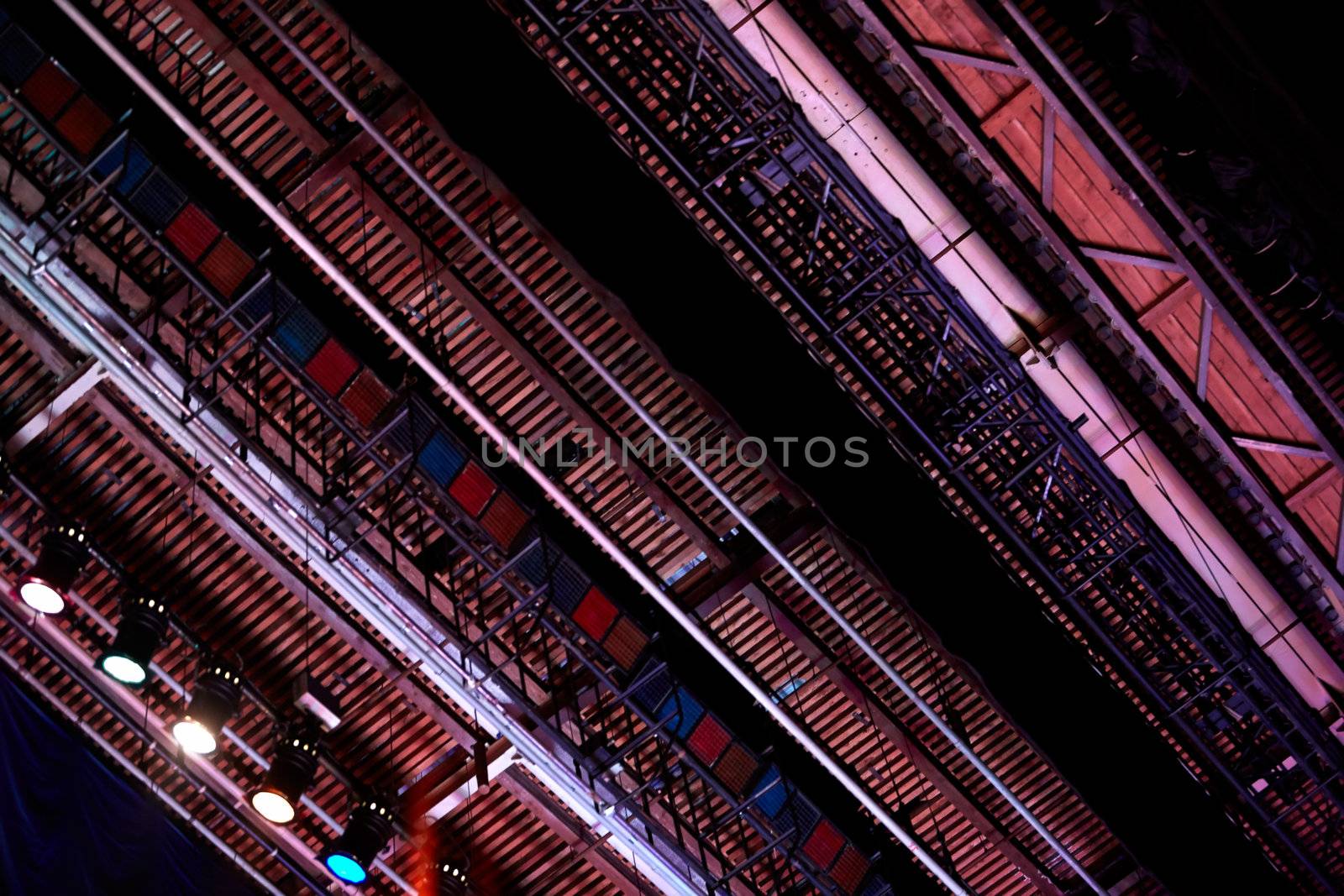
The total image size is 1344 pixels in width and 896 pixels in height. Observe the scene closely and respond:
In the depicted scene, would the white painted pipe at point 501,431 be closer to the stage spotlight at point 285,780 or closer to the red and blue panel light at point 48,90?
the red and blue panel light at point 48,90

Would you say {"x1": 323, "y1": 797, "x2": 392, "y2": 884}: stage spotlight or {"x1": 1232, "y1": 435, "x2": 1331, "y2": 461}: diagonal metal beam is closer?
{"x1": 323, "y1": 797, "x2": 392, "y2": 884}: stage spotlight

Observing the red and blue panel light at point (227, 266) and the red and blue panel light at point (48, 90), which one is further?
the red and blue panel light at point (227, 266)

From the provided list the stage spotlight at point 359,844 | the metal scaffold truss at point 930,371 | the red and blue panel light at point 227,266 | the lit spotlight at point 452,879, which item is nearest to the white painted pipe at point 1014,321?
the metal scaffold truss at point 930,371

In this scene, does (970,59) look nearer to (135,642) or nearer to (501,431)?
(501,431)

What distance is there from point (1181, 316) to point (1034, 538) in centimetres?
211

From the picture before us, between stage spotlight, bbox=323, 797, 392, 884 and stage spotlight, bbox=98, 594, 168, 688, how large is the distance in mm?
1821

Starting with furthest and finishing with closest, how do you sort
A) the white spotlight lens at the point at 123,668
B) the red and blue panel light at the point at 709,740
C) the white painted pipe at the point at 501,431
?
the red and blue panel light at the point at 709,740
the white spotlight lens at the point at 123,668
the white painted pipe at the point at 501,431

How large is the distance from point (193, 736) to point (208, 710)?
20 cm

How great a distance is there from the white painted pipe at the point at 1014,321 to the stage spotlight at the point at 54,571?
19.4 ft

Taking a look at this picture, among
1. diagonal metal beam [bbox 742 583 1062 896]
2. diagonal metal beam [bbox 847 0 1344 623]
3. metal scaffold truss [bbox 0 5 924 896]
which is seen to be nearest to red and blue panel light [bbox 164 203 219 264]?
metal scaffold truss [bbox 0 5 924 896]

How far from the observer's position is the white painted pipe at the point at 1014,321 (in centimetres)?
1009

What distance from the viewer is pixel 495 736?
1096cm

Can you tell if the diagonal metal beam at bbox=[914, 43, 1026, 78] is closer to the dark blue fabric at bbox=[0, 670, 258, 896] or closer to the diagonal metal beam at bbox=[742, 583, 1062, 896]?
the diagonal metal beam at bbox=[742, 583, 1062, 896]

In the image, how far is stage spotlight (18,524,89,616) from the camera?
9234mm
